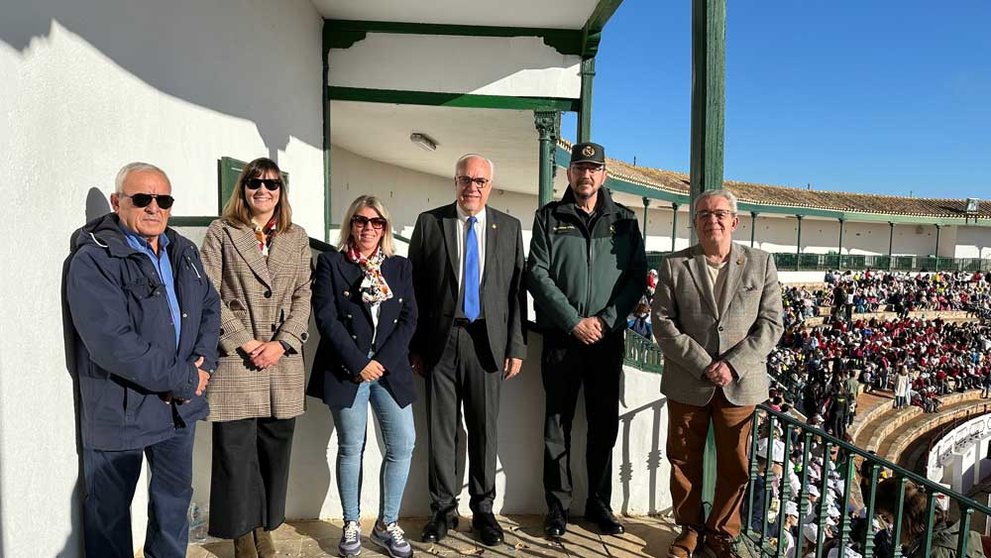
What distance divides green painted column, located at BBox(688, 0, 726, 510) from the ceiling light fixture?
7475 millimetres

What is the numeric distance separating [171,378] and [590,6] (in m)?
5.34

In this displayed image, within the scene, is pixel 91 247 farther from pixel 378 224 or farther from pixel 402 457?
pixel 402 457

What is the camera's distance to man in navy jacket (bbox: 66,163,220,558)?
2027 mm

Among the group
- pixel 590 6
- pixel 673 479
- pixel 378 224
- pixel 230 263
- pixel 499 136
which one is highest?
pixel 590 6

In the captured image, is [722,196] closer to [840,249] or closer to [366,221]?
[366,221]

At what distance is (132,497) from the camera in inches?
89.9

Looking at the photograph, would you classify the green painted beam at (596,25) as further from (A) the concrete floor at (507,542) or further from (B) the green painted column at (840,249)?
(B) the green painted column at (840,249)

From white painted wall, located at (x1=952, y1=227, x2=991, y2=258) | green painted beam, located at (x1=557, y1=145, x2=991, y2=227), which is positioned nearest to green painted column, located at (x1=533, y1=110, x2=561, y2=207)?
green painted beam, located at (x1=557, y1=145, x2=991, y2=227)

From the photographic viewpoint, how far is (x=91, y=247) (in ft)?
6.72

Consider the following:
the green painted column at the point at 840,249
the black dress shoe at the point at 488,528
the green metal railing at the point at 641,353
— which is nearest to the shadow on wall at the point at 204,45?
the black dress shoe at the point at 488,528

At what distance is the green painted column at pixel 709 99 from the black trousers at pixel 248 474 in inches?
87.5

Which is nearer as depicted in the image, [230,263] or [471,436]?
[230,263]

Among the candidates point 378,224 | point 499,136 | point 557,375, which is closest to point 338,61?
point 499,136

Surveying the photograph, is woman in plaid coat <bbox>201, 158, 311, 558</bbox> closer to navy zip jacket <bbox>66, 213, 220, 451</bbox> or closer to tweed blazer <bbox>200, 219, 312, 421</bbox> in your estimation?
tweed blazer <bbox>200, 219, 312, 421</bbox>
